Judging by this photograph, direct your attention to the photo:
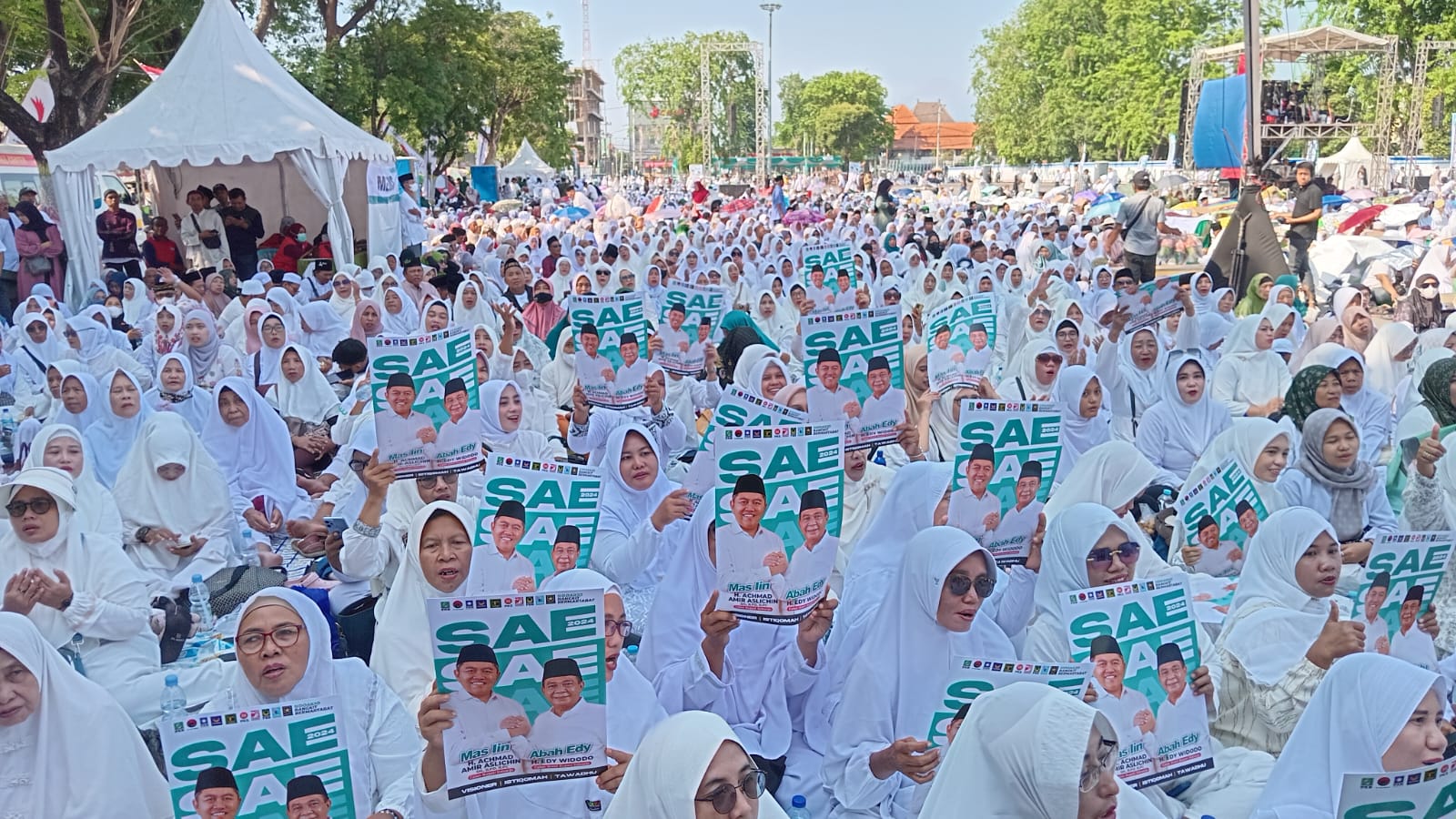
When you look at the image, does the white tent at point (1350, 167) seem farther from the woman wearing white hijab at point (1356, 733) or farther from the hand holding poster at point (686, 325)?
the woman wearing white hijab at point (1356, 733)

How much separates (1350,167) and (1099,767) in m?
36.1

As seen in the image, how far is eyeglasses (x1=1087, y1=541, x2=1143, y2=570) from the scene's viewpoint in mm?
3324

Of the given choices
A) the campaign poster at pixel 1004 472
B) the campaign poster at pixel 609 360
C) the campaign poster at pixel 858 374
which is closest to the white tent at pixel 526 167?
the campaign poster at pixel 609 360

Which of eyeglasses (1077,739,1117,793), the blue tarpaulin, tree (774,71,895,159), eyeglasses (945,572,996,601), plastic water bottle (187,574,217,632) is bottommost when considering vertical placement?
plastic water bottle (187,574,217,632)

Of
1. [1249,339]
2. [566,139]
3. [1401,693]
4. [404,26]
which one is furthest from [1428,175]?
[1401,693]

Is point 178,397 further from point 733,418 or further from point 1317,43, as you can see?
point 1317,43

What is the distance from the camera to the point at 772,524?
3.09 m

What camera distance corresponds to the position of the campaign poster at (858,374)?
191 inches

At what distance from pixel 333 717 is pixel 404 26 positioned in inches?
862

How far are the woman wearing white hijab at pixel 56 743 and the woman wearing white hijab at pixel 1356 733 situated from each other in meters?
2.69

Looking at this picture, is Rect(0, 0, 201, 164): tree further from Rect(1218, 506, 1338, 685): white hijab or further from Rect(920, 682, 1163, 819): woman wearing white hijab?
Rect(920, 682, 1163, 819): woman wearing white hijab

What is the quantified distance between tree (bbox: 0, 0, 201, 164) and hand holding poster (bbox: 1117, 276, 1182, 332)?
1360 cm

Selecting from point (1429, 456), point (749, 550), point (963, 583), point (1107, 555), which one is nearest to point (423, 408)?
point (749, 550)

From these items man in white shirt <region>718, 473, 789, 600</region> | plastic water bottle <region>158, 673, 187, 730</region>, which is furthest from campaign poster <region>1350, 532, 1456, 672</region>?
plastic water bottle <region>158, 673, 187, 730</region>
